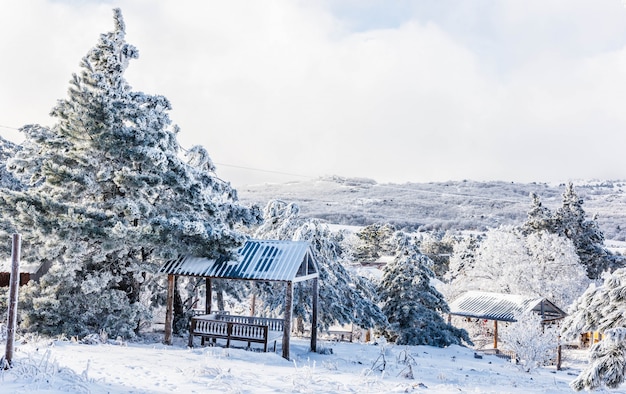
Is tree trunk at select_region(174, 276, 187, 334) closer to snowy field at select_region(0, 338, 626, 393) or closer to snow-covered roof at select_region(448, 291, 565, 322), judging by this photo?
snowy field at select_region(0, 338, 626, 393)

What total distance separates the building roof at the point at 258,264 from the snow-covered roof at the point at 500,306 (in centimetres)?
1475

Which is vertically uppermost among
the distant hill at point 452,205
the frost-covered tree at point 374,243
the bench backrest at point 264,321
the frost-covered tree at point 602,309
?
the distant hill at point 452,205

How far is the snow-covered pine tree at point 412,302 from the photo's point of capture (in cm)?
2742

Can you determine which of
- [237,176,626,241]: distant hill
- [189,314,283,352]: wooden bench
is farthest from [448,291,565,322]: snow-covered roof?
[237,176,626,241]: distant hill

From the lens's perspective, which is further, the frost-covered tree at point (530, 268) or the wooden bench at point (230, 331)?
the frost-covered tree at point (530, 268)

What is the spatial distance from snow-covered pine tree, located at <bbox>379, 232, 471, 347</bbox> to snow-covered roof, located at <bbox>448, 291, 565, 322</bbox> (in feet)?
6.75

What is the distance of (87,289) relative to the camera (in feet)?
56.2

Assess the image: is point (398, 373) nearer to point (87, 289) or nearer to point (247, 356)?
point (247, 356)

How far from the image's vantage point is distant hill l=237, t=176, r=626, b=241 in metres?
121

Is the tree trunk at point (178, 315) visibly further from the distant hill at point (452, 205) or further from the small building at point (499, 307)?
the distant hill at point (452, 205)

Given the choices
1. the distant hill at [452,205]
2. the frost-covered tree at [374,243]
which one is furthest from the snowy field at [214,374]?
the distant hill at [452,205]

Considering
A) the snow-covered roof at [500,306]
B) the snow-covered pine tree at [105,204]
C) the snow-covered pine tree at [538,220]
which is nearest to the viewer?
the snow-covered pine tree at [105,204]

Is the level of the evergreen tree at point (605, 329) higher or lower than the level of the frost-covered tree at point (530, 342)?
higher

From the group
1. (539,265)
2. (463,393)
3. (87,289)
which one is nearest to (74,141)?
(87,289)
